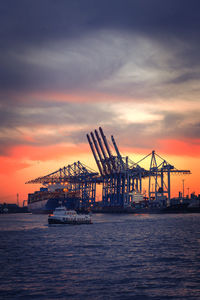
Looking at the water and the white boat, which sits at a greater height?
the white boat

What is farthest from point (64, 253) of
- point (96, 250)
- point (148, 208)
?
point (148, 208)

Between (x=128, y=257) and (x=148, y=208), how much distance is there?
532 feet

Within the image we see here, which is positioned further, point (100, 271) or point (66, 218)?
point (66, 218)

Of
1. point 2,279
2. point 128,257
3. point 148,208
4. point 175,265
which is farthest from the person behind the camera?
point 148,208

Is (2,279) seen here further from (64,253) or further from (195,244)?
(195,244)

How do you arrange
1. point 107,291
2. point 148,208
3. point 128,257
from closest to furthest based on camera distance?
point 107,291, point 128,257, point 148,208

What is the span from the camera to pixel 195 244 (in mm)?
50375

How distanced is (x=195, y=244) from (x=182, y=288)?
26136 millimetres

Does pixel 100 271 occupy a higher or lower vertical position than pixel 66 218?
lower

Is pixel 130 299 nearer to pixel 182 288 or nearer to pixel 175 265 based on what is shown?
pixel 182 288

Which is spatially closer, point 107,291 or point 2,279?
point 107,291

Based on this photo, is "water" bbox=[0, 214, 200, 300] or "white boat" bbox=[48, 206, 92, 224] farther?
"white boat" bbox=[48, 206, 92, 224]

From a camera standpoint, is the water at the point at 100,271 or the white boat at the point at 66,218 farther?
the white boat at the point at 66,218

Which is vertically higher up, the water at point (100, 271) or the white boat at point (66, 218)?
the white boat at point (66, 218)
